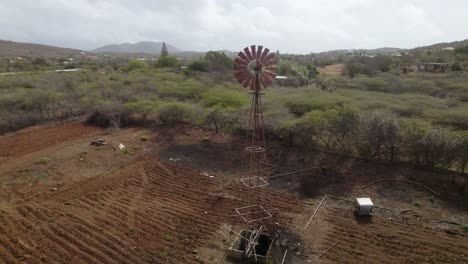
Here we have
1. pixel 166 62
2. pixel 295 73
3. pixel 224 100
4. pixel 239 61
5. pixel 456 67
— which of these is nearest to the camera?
pixel 239 61

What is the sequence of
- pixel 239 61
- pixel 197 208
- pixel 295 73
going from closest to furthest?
pixel 239 61 → pixel 197 208 → pixel 295 73

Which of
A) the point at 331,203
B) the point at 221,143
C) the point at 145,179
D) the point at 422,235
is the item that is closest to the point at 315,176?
the point at 331,203

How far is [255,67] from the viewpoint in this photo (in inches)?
276

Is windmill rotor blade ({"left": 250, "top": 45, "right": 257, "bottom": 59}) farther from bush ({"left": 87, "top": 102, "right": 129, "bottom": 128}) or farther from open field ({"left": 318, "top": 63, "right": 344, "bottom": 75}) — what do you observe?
open field ({"left": 318, "top": 63, "right": 344, "bottom": 75})

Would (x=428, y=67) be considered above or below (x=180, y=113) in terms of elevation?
above

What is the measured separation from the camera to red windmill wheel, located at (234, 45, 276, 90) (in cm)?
698

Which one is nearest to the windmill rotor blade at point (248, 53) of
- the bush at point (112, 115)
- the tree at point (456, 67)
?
the bush at point (112, 115)

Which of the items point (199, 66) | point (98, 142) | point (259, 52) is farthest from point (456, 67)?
point (98, 142)

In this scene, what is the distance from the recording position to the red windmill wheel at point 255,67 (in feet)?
22.9

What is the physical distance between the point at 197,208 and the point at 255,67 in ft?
14.5

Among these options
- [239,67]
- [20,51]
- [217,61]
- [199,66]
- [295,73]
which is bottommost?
[239,67]

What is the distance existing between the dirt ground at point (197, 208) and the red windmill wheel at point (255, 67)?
3797 mm

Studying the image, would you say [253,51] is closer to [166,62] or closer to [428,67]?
[166,62]

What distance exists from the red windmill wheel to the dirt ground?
380 cm
